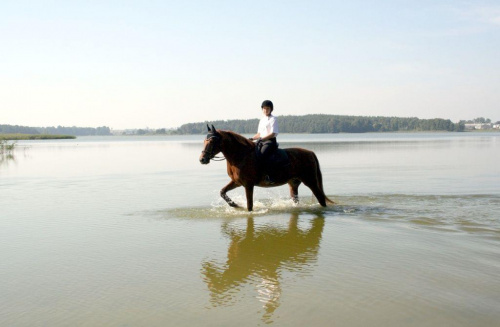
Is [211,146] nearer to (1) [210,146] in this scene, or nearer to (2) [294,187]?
(1) [210,146]

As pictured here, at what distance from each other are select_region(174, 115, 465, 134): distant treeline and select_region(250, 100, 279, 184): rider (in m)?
164

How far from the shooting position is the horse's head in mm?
10555

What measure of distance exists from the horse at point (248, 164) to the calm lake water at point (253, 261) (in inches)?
25.4

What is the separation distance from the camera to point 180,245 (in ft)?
26.6

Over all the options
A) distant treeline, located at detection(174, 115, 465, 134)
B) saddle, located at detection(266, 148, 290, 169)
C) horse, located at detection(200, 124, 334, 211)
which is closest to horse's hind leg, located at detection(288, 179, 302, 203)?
horse, located at detection(200, 124, 334, 211)

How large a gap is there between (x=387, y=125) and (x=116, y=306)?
7508 inches

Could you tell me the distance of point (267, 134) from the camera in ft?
37.4

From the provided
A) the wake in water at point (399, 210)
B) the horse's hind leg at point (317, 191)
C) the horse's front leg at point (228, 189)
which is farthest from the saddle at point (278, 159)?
the wake in water at point (399, 210)

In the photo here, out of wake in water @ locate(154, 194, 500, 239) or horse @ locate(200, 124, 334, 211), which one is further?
horse @ locate(200, 124, 334, 211)

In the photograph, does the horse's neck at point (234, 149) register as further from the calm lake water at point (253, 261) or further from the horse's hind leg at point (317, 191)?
the horse's hind leg at point (317, 191)

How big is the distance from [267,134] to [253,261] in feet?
16.0

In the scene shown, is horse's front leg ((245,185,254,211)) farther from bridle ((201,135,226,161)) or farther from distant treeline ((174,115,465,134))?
distant treeline ((174,115,465,134))

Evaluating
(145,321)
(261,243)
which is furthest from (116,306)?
(261,243)

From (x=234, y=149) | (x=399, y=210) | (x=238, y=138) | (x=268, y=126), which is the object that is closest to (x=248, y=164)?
(x=234, y=149)
